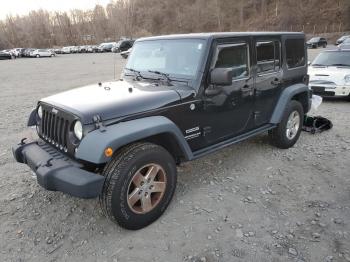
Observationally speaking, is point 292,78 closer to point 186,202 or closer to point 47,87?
point 186,202

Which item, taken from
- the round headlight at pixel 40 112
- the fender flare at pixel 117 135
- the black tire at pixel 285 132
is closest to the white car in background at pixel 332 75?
the black tire at pixel 285 132

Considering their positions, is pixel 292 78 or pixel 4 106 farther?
pixel 4 106

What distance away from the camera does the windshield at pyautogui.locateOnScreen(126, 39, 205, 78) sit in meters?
3.89

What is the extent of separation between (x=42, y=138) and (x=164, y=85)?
5.16 feet

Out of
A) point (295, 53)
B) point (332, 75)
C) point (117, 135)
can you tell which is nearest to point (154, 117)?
point (117, 135)

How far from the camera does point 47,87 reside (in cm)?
1378

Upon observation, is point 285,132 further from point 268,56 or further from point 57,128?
point 57,128

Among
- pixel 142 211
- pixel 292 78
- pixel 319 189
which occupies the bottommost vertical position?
pixel 319 189

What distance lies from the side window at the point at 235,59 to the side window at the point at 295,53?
1231mm

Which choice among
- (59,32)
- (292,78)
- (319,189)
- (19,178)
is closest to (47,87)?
(19,178)

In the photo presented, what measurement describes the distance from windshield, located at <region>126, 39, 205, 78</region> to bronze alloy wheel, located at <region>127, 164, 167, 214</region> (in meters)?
1.23

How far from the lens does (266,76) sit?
4777 mm

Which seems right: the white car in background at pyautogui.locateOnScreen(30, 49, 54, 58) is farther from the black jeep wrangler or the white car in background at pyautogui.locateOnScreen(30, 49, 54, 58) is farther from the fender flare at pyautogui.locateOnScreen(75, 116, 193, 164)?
the fender flare at pyautogui.locateOnScreen(75, 116, 193, 164)

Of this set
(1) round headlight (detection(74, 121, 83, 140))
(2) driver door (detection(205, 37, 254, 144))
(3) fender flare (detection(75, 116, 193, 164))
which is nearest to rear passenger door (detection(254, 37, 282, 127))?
(2) driver door (detection(205, 37, 254, 144))
